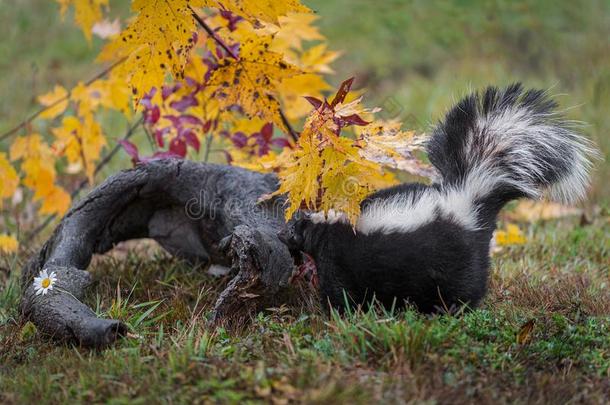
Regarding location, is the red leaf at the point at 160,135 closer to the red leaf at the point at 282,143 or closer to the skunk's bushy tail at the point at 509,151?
the red leaf at the point at 282,143

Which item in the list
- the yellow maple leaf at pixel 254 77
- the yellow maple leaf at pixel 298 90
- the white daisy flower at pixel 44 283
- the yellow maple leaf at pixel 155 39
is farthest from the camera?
the yellow maple leaf at pixel 298 90

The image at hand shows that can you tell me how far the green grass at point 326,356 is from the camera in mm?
2971

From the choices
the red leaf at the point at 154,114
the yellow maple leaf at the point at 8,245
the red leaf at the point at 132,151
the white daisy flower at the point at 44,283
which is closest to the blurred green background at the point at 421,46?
the yellow maple leaf at the point at 8,245

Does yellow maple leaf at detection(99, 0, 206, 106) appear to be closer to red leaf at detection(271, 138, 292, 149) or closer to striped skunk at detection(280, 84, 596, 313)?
striped skunk at detection(280, 84, 596, 313)

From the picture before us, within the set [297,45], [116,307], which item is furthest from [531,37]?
[116,307]

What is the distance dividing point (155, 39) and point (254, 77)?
85cm

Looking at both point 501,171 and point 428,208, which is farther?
point 501,171

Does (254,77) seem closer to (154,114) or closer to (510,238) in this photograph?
(154,114)

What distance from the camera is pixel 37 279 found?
13.1 ft

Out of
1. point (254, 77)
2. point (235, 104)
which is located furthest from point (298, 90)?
point (254, 77)

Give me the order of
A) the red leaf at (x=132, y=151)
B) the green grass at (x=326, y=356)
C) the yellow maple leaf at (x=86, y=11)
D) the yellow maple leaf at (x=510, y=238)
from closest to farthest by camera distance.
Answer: the green grass at (x=326, y=356) < the yellow maple leaf at (x=86, y=11) < the red leaf at (x=132, y=151) < the yellow maple leaf at (x=510, y=238)

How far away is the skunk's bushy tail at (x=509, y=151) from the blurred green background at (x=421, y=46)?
4.13 m

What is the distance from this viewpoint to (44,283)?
396cm

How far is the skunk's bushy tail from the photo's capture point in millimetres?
3951
